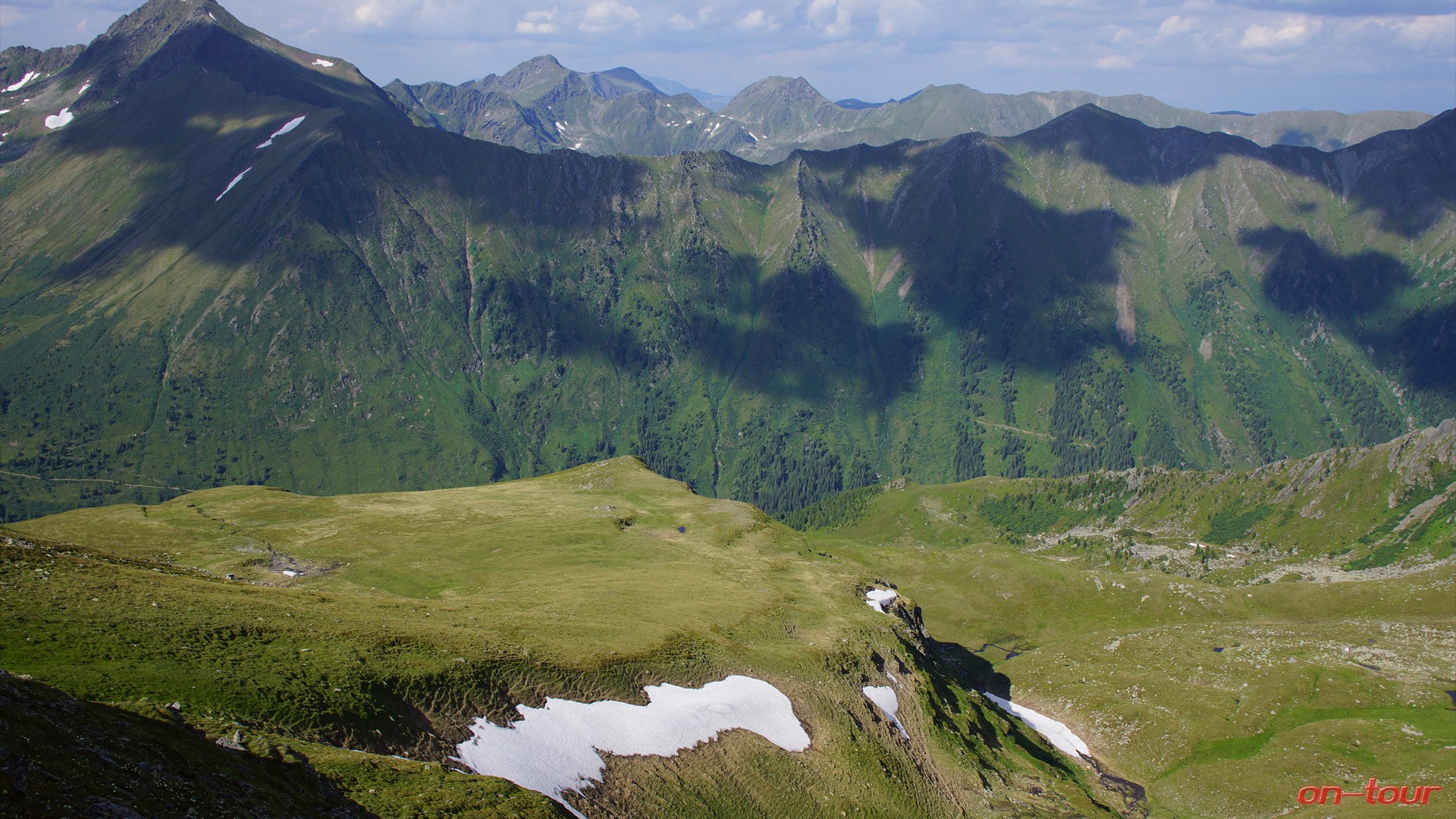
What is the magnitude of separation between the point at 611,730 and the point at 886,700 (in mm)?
32478

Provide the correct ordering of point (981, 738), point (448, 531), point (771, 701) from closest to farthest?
point (771, 701) → point (981, 738) → point (448, 531)

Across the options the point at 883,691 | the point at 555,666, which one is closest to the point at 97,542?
the point at 555,666

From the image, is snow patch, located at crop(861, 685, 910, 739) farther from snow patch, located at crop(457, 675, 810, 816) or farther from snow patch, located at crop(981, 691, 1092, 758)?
snow patch, located at crop(981, 691, 1092, 758)

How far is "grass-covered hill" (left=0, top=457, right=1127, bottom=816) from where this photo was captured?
3328 centimetres

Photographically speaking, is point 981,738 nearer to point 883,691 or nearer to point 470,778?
point 883,691

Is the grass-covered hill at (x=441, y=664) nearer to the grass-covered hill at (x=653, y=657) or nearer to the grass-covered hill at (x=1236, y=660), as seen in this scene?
the grass-covered hill at (x=653, y=657)

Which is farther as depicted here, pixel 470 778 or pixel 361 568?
pixel 361 568

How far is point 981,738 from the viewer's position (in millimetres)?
80875

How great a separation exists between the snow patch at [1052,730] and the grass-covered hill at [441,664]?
704cm

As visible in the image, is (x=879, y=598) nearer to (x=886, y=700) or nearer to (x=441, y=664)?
(x=886, y=700)

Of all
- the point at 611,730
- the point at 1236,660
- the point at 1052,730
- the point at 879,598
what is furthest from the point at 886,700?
the point at 1236,660

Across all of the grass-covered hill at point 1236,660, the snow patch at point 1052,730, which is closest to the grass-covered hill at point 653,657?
the grass-covered hill at point 1236,660

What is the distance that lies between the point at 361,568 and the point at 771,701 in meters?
63.2

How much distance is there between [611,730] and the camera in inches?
1972
